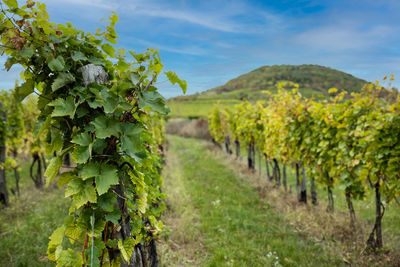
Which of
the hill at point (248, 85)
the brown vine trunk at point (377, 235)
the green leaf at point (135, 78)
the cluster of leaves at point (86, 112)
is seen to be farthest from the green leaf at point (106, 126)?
the hill at point (248, 85)

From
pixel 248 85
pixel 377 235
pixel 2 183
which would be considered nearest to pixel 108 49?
pixel 377 235

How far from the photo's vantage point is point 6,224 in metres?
5.36

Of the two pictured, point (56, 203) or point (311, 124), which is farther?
point (56, 203)

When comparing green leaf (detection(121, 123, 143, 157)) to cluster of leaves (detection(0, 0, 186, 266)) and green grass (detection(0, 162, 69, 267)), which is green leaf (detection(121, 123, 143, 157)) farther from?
green grass (detection(0, 162, 69, 267))

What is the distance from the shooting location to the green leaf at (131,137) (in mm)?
1499

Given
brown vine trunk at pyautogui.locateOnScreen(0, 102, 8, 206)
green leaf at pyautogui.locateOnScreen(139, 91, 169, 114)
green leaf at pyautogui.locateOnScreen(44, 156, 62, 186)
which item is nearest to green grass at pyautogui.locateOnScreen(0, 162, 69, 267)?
brown vine trunk at pyautogui.locateOnScreen(0, 102, 8, 206)

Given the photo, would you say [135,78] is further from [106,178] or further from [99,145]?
[106,178]

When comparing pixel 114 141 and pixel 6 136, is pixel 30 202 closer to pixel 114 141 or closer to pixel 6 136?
pixel 6 136

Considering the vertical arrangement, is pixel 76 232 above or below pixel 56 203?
above

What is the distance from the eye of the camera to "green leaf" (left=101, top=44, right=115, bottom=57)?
178cm

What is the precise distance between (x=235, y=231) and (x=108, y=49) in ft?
14.6

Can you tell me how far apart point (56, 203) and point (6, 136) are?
2.33 meters

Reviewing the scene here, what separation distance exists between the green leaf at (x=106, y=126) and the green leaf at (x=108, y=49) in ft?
1.88

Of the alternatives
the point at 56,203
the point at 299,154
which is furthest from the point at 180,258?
the point at 56,203
